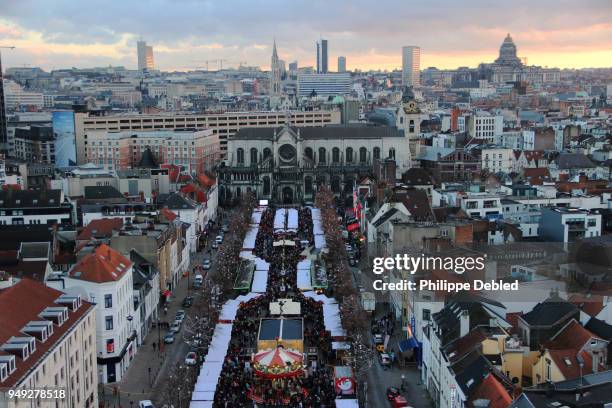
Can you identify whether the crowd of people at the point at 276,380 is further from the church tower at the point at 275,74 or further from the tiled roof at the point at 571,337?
the church tower at the point at 275,74

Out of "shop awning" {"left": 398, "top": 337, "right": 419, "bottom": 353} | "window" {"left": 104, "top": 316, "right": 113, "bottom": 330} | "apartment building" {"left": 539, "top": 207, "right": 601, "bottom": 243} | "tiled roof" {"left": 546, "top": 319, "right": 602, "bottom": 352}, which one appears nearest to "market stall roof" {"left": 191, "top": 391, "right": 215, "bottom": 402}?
"window" {"left": 104, "top": 316, "right": 113, "bottom": 330}

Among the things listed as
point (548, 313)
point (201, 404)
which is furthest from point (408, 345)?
point (201, 404)

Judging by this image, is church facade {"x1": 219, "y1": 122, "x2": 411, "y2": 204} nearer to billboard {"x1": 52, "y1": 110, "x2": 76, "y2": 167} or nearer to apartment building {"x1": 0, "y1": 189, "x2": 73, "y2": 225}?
billboard {"x1": 52, "y1": 110, "x2": 76, "y2": 167}

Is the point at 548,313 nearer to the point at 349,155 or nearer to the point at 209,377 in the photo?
the point at 209,377

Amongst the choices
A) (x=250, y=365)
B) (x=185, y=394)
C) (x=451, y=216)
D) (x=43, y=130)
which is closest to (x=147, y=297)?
(x=250, y=365)

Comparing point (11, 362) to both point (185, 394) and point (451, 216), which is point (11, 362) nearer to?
point (185, 394)
